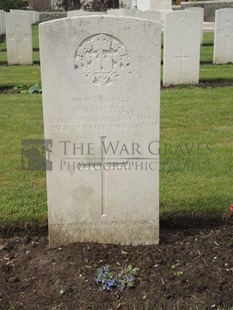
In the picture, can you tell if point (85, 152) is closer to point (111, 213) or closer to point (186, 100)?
point (111, 213)

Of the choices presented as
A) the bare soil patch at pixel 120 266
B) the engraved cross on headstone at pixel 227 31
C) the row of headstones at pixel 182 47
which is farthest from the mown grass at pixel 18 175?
the engraved cross on headstone at pixel 227 31

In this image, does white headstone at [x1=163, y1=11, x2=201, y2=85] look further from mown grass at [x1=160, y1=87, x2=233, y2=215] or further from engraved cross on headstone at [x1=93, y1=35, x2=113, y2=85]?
engraved cross on headstone at [x1=93, y1=35, x2=113, y2=85]

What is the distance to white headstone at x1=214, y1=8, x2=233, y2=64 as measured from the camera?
11109 millimetres

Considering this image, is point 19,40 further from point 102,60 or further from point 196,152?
point 102,60

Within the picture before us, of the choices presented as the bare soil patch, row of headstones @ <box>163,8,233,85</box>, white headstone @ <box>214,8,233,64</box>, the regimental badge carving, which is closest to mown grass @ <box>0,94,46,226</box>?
the bare soil patch

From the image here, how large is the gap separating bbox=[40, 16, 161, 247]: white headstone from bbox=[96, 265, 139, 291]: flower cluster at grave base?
1.16 feet

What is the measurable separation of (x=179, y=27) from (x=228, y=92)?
5.47 feet

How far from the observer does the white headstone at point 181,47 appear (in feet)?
30.1

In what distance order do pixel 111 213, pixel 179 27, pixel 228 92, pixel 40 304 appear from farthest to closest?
pixel 179 27 → pixel 228 92 → pixel 111 213 → pixel 40 304

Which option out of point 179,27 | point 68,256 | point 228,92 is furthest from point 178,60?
point 68,256

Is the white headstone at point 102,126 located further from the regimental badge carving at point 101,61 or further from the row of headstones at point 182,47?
the row of headstones at point 182,47

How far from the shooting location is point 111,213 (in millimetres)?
3418

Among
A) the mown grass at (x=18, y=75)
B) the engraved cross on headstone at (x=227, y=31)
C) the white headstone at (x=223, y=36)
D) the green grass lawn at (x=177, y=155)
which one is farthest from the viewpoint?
the engraved cross on headstone at (x=227, y=31)

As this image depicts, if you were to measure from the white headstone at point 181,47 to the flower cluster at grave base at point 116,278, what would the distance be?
22.2 ft
